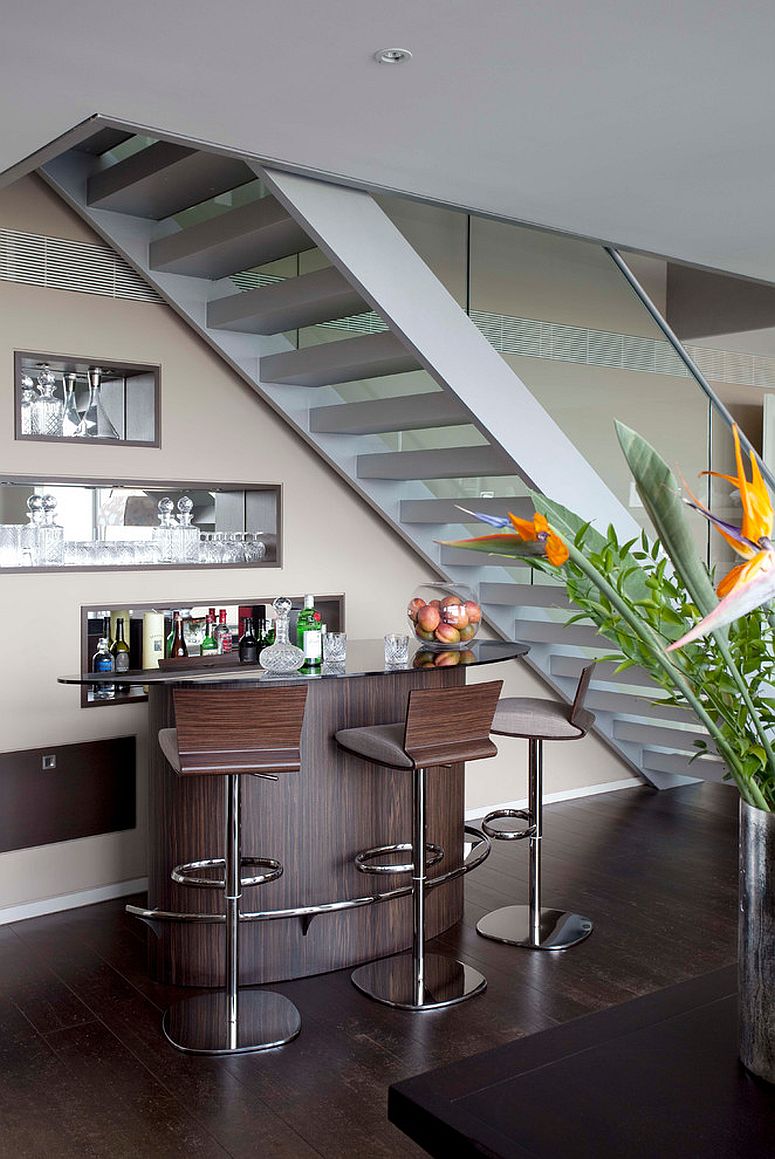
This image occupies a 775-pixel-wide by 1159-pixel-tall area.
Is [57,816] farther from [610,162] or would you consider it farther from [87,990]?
[610,162]

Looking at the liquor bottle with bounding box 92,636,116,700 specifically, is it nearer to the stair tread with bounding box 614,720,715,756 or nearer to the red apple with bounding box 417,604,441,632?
the red apple with bounding box 417,604,441,632

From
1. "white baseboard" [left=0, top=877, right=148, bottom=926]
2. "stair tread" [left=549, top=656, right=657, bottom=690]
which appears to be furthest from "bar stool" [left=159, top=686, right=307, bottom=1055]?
"stair tread" [left=549, top=656, right=657, bottom=690]

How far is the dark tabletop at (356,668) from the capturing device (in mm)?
3562

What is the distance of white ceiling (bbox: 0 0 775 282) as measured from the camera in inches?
97.1

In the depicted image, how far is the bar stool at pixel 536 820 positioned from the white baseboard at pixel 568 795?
149 cm

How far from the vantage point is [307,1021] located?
354 cm

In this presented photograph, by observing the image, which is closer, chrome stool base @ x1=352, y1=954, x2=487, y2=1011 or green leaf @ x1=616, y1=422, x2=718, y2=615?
green leaf @ x1=616, y1=422, x2=718, y2=615

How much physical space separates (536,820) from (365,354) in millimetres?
1973

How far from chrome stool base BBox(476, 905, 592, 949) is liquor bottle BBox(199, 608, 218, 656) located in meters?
1.68

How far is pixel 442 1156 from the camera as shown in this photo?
4.08 feet

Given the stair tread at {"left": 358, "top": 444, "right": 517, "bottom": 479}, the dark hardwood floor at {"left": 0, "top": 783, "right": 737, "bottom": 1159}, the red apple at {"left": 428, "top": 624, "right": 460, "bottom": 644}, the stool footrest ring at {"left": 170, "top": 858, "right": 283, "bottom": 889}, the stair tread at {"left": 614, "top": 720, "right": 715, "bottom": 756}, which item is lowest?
the dark hardwood floor at {"left": 0, "top": 783, "right": 737, "bottom": 1159}

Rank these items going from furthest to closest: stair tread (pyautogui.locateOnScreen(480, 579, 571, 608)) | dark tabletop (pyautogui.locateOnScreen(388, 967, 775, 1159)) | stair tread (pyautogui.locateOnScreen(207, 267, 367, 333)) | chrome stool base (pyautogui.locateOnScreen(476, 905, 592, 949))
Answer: stair tread (pyautogui.locateOnScreen(480, 579, 571, 608)) → stair tread (pyautogui.locateOnScreen(207, 267, 367, 333)) → chrome stool base (pyautogui.locateOnScreen(476, 905, 592, 949)) → dark tabletop (pyautogui.locateOnScreen(388, 967, 775, 1159))

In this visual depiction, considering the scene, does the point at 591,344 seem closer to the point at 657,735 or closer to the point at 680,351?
the point at 680,351

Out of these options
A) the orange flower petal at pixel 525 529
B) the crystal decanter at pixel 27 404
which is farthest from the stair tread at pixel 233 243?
the orange flower petal at pixel 525 529
